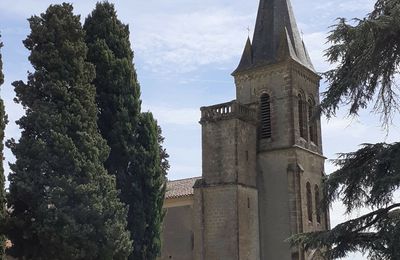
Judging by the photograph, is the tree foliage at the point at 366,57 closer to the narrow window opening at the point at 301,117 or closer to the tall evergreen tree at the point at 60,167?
the tall evergreen tree at the point at 60,167

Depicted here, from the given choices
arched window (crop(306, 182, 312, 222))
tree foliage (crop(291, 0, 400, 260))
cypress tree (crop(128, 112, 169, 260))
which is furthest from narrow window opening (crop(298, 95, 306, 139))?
tree foliage (crop(291, 0, 400, 260))

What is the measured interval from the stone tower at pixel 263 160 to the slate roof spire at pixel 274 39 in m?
0.07

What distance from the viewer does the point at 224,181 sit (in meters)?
31.9

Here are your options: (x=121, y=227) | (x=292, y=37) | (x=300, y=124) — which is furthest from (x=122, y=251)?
(x=292, y=37)

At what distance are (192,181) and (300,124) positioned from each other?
7.21 m

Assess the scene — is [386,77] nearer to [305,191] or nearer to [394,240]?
[394,240]

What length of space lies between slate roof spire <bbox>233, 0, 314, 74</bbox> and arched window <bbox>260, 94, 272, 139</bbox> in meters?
2.06

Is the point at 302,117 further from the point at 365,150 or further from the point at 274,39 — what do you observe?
the point at 365,150

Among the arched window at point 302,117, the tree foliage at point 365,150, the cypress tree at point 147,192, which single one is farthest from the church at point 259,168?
the tree foliage at point 365,150

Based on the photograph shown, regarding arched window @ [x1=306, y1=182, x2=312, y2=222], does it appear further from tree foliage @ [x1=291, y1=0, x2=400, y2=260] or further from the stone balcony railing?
tree foliage @ [x1=291, y1=0, x2=400, y2=260]

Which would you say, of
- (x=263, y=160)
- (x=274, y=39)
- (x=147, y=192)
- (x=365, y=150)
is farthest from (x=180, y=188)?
(x=365, y=150)

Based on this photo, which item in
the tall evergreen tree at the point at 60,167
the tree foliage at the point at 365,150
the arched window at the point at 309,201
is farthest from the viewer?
the arched window at the point at 309,201

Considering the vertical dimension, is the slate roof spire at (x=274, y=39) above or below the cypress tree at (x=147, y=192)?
above

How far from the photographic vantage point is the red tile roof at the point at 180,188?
34900 millimetres
